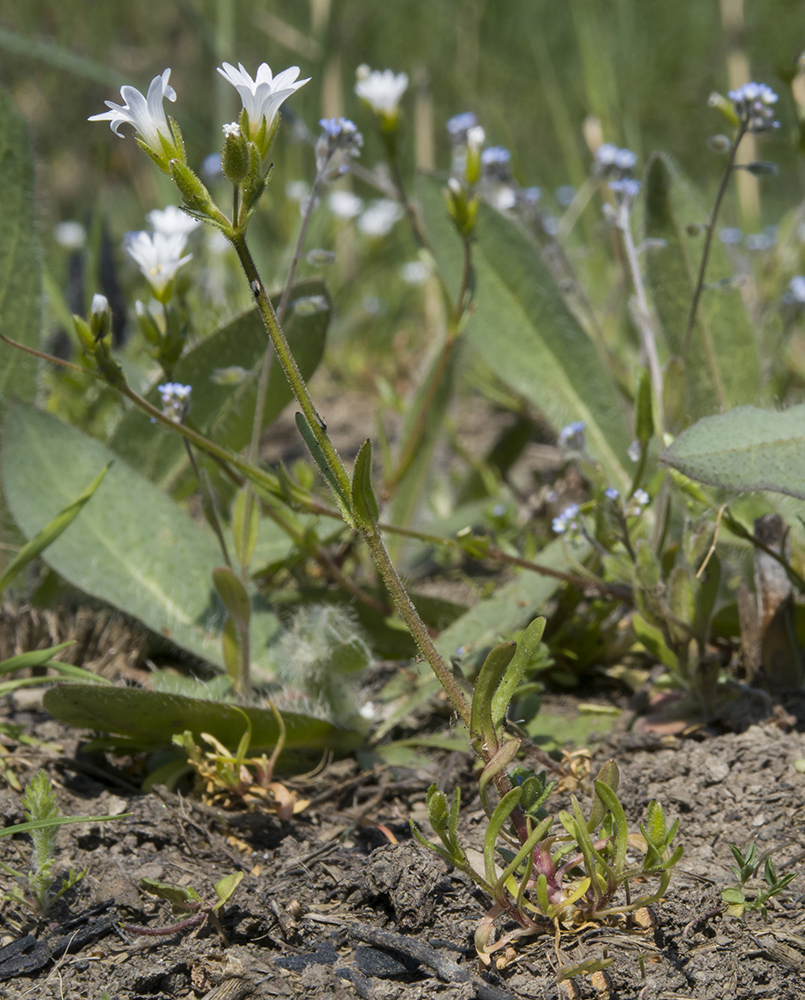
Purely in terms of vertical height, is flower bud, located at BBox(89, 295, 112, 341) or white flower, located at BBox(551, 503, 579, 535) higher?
flower bud, located at BBox(89, 295, 112, 341)

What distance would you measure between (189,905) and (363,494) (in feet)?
2.18

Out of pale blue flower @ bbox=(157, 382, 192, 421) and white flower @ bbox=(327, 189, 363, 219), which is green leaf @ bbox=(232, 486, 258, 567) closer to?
pale blue flower @ bbox=(157, 382, 192, 421)

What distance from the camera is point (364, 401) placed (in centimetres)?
370

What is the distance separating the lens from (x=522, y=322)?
2.40m

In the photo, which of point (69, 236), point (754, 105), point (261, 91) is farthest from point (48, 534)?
point (69, 236)

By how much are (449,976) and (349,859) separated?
12.2 inches

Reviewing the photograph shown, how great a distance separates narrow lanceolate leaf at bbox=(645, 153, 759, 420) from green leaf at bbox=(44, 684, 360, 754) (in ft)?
3.74

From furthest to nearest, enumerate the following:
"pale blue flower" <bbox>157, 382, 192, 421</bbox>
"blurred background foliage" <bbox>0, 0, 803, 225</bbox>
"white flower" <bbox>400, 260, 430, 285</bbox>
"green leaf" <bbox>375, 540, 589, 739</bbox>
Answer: "blurred background foliage" <bbox>0, 0, 803, 225</bbox> < "white flower" <bbox>400, 260, 430, 285</bbox> < "green leaf" <bbox>375, 540, 589, 739</bbox> < "pale blue flower" <bbox>157, 382, 192, 421</bbox>

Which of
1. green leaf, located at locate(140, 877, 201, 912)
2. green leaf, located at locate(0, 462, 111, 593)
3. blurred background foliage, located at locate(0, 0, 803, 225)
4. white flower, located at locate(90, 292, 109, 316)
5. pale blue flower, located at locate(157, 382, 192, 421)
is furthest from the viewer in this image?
blurred background foliage, located at locate(0, 0, 803, 225)

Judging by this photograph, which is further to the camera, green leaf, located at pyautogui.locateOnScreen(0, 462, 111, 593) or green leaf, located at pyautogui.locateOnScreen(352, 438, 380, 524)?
green leaf, located at pyautogui.locateOnScreen(0, 462, 111, 593)

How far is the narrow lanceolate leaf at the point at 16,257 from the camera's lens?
82.6 inches

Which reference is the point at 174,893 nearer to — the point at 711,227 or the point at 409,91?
the point at 711,227

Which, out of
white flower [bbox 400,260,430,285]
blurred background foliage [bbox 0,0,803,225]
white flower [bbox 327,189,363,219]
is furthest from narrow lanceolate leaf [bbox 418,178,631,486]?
blurred background foliage [bbox 0,0,803,225]

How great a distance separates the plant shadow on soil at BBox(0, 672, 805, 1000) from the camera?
126 centimetres
